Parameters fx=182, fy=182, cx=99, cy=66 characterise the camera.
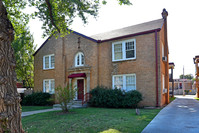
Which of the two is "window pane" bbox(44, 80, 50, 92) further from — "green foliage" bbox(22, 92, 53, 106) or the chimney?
the chimney

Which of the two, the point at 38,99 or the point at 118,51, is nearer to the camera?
the point at 118,51

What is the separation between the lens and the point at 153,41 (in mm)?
13711

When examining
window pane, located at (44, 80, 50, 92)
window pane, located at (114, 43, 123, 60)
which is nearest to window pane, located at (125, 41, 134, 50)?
window pane, located at (114, 43, 123, 60)

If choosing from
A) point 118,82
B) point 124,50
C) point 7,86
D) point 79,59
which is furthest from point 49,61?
point 7,86

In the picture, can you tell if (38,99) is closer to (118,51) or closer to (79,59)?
(79,59)

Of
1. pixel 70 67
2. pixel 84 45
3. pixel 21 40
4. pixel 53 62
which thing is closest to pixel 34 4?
pixel 84 45

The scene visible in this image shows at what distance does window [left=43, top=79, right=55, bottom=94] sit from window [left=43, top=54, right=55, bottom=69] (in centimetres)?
155

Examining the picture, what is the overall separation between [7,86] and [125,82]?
11887 millimetres

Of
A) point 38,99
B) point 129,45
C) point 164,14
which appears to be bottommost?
point 38,99

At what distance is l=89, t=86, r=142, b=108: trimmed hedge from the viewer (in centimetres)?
1307

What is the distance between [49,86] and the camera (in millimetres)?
20109

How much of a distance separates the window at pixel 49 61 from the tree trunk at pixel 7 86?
53.4 feet

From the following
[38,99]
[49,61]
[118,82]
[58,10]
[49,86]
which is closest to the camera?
[58,10]

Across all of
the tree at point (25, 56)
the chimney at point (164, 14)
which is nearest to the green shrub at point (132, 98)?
the chimney at point (164, 14)
